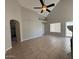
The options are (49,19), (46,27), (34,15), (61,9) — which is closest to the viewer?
(34,15)

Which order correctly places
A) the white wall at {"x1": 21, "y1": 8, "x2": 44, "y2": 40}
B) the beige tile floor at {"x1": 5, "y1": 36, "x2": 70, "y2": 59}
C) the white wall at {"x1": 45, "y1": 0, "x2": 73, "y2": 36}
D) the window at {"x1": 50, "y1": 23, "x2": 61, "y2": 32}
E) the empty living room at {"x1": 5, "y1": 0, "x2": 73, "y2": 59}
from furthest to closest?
the window at {"x1": 50, "y1": 23, "x2": 61, "y2": 32} < the white wall at {"x1": 45, "y1": 0, "x2": 73, "y2": 36} < the white wall at {"x1": 21, "y1": 8, "x2": 44, "y2": 40} < the empty living room at {"x1": 5, "y1": 0, "x2": 73, "y2": 59} < the beige tile floor at {"x1": 5, "y1": 36, "x2": 70, "y2": 59}

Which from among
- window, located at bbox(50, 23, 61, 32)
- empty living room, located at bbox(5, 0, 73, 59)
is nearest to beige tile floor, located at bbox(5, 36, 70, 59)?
empty living room, located at bbox(5, 0, 73, 59)

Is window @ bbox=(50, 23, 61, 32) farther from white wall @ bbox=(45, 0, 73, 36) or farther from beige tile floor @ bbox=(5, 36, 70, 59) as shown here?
beige tile floor @ bbox=(5, 36, 70, 59)

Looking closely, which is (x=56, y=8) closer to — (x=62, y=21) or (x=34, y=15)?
(x=62, y=21)

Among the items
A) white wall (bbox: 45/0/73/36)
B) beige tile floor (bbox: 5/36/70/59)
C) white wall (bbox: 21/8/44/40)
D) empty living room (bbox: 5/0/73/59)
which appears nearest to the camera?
beige tile floor (bbox: 5/36/70/59)

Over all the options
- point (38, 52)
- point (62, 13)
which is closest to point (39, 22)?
point (62, 13)

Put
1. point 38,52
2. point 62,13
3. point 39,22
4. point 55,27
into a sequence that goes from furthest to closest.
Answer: point 55,27 → point 39,22 → point 62,13 → point 38,52

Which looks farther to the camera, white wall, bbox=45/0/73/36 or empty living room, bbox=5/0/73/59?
white wall, bbox=45/0/73/36

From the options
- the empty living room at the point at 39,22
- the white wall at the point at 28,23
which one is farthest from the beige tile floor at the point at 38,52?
the white wall at the point at 28,23

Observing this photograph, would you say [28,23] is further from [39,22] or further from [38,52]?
[38,52]

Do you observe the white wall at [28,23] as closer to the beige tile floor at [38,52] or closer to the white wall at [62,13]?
the white wall at [62,13]

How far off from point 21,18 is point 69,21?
5.32 metres
